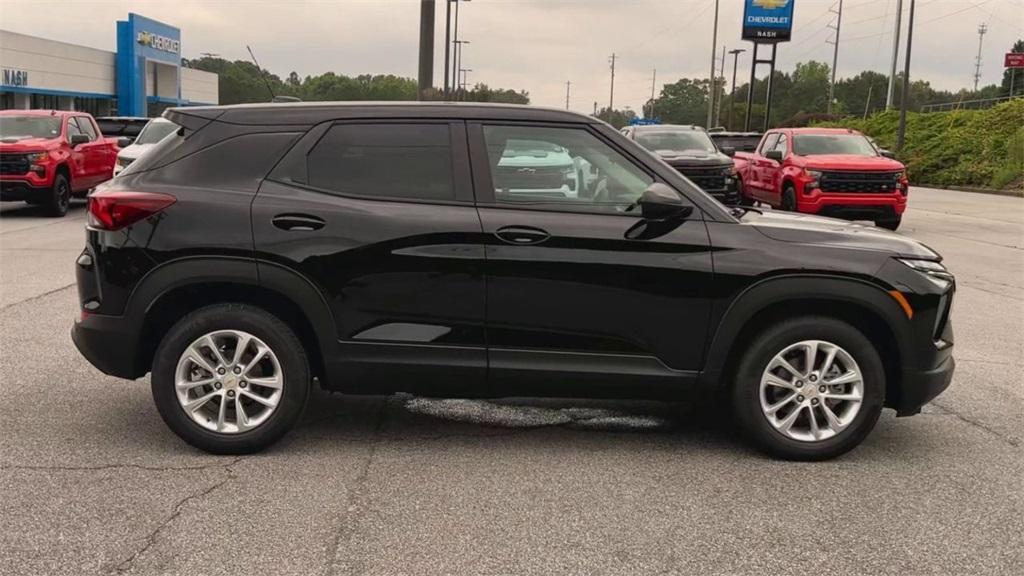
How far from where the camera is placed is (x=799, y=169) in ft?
50.7

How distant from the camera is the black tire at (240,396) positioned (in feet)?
14.6

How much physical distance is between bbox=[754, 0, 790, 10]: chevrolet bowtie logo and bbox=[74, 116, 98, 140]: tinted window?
4104cm

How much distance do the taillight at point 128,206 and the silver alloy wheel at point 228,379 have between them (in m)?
0.68

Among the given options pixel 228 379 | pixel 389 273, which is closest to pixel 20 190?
pixel 228 379

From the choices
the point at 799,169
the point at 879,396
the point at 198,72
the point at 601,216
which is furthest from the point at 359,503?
the point at 198,72

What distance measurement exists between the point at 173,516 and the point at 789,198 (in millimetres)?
13790

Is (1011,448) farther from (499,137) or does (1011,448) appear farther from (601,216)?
(499,137)

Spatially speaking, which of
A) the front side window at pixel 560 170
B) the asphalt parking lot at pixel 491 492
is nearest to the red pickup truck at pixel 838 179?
the asphalt parking lot at pixel 491 492

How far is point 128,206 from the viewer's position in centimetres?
446

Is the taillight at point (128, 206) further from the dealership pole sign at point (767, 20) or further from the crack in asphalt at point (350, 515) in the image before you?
the dealership pole sign at point (767, 20)

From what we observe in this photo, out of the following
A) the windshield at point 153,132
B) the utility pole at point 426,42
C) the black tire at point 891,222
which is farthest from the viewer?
the utility pole at point 426,42

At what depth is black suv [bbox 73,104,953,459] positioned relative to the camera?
4445 mm

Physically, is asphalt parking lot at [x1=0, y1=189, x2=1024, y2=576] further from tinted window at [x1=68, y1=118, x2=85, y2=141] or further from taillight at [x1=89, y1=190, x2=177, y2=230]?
tinted window at [x1=68, y1=118, x2=85, y2=141]

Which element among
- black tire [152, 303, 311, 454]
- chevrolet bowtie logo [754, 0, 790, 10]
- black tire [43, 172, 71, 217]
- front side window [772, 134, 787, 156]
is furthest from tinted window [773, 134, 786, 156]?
chevrolet bowtie logo [754, 0, 790, 10]
